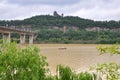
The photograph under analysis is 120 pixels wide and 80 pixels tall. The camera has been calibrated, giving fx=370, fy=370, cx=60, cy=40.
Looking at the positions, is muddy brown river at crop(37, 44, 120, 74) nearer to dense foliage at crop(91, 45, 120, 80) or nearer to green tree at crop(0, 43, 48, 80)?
green tree at crop(0, 43, 48, 80)

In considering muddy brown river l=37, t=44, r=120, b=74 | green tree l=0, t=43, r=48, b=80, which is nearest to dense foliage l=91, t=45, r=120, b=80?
green tree l=0, t=43, r=48, b=80

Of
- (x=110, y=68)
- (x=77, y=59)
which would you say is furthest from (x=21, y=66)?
(x=77, y=59)

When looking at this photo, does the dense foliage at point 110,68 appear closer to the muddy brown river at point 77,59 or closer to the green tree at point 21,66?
the green tree at point 21,66

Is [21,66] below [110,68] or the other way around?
below

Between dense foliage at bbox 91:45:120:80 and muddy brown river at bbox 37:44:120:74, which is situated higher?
dense foliage at bbox 91:45:120:80

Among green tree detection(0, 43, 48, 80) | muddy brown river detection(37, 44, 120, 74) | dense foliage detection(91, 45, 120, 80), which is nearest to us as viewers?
dense foliage detection(91, 45, 120, 80)

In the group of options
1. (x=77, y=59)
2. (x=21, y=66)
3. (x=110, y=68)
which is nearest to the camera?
(x=110, y=68)

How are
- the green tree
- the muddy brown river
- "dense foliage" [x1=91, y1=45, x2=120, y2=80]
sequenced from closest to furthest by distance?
"dense foliage" [x1=91, y1=45, x2=120, y2=80]
the green tree
the muddy brown river

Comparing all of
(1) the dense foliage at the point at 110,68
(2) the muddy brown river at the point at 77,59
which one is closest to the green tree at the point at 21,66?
(1) the dense foliage at the point at 110,68

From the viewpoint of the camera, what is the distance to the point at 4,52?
7820 mm

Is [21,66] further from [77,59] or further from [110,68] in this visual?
[77,59]

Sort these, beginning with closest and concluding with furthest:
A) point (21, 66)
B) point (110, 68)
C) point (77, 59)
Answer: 1. point (110, 68)
2. point (21, 66)
3. point (77, 59)

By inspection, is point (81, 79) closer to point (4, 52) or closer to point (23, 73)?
point (23, 73)

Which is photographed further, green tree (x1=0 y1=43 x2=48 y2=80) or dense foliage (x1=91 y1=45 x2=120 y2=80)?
green tree (x1=0 y1=43 x2=48 y2=80)
